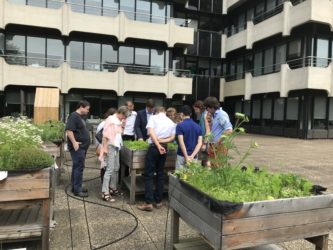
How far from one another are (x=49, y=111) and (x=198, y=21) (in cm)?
1923

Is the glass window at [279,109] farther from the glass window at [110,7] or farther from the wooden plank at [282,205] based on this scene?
the wooden plank at [282,205]

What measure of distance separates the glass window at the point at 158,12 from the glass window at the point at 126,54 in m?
2.86

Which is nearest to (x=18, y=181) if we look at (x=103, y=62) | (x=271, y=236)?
(x=271, y=236)

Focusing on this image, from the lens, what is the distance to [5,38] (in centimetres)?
2114

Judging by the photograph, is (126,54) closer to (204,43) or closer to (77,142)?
(204,43)

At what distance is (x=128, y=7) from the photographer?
2372cm

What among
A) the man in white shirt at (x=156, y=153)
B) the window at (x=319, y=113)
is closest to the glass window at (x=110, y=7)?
the window at (x=319, y=113)

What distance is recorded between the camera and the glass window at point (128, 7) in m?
23.5

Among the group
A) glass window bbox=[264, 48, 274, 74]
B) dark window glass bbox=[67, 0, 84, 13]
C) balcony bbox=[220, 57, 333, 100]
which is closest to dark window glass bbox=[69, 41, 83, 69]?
dark window glass bbox=[67, 0, 84, 13]

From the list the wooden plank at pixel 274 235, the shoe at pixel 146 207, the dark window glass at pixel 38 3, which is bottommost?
the shoe at pixel 146 207

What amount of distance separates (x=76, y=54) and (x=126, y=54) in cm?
360

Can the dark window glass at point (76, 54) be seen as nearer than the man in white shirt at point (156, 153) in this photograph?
No

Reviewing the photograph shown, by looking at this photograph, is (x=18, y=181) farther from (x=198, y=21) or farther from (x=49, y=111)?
(x=198, y=21)

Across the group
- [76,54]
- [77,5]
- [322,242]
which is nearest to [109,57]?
[76,54]
